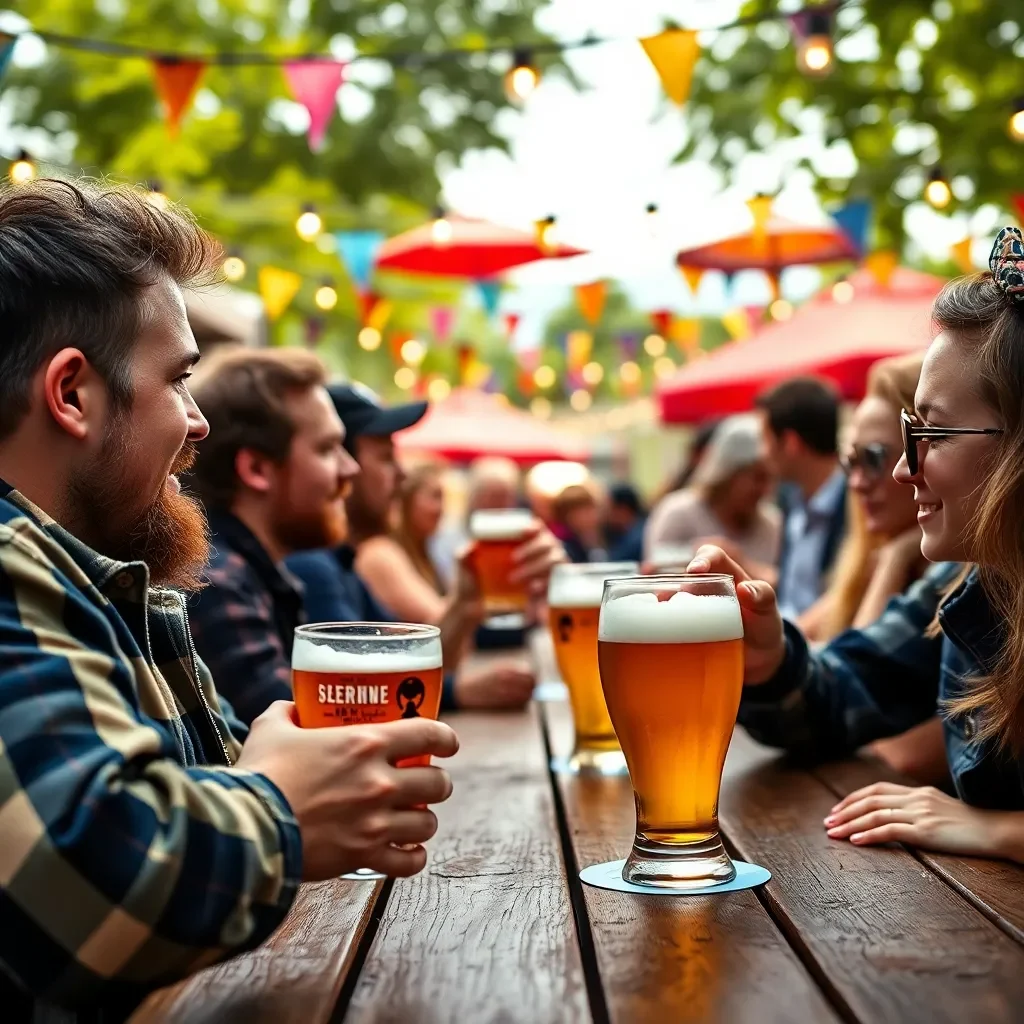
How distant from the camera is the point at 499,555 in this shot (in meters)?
2.86

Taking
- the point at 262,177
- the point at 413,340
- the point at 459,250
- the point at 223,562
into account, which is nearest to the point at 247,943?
the point at 223,562

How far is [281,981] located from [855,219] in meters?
5.55

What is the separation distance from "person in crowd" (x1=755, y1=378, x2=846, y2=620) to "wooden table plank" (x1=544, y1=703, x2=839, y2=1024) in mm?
3515

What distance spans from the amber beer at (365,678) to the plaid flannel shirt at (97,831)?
16 cm

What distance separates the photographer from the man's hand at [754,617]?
1.57m

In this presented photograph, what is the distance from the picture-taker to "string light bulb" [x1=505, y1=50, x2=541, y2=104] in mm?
4648

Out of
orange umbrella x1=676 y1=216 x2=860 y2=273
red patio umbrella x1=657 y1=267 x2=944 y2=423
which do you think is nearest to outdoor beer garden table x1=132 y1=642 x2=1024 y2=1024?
red patio umbrella x1=657 y1=267 x2=944 y2=423

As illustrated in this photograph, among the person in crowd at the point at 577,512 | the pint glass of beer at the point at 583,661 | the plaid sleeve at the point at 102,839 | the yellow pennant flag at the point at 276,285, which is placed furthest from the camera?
the person in crowd at the point at 577,512

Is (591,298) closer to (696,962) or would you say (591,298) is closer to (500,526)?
(500,526)

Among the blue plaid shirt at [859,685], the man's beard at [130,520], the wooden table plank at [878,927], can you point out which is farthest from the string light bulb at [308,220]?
the wooden table plank at [878,927]

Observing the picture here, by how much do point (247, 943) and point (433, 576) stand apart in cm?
427

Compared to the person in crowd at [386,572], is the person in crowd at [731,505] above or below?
below

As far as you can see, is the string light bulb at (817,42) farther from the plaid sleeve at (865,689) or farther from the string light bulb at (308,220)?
the plaid sleeve at (865,689)

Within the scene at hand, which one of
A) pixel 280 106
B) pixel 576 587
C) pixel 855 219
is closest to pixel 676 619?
pixel 576 587
